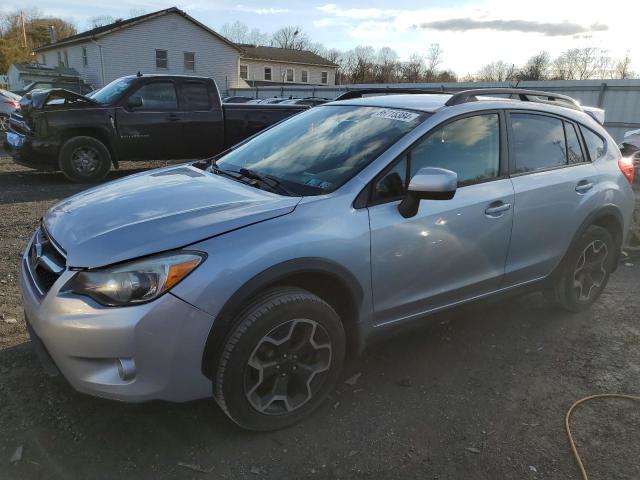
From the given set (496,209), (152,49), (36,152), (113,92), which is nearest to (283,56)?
(152,49)

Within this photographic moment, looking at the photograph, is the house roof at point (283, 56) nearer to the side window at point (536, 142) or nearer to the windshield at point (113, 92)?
the windshield at point (113, 92)

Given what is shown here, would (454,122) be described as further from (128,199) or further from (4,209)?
(4,209)

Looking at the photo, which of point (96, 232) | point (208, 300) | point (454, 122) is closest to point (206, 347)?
point (208, 300)

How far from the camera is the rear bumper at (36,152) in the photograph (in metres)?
8.45

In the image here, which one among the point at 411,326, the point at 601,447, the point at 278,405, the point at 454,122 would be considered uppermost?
the point at 454,122

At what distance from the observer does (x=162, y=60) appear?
36.3m

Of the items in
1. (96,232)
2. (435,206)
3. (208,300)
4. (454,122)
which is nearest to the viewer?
(208,300)

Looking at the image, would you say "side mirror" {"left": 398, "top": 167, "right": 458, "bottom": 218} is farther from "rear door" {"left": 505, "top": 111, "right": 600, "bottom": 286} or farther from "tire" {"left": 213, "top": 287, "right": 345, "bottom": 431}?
"rear door" {"left": 505, "top": 111, "right": 600, "bottom": 286}

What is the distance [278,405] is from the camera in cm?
272

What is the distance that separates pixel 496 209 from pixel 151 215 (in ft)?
6.89

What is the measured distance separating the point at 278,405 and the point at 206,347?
23.6 inches

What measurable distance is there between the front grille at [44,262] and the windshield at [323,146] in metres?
1.23

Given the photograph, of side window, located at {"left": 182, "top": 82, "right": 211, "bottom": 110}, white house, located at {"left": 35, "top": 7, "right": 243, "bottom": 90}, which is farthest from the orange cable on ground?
white house, located at {"left": 35, "top": 7, "right": 243, "bottom": 90}

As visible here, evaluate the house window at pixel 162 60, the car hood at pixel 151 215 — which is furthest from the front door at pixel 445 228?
the house window at pixel 162 60
